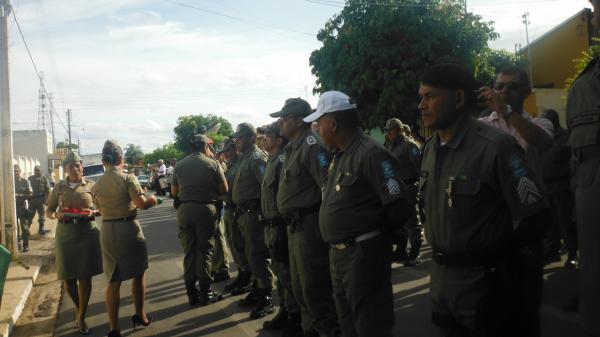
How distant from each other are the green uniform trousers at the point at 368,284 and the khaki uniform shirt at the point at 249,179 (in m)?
3.31

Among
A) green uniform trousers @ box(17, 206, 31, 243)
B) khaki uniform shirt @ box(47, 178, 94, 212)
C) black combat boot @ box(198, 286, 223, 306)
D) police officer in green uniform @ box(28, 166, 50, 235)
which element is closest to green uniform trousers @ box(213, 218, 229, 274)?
black combat boot @ box(198, 286, 223, 306)

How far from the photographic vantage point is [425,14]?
74.1ft

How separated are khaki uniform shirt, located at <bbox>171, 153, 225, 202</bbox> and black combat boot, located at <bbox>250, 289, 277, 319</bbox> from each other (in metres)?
1.41

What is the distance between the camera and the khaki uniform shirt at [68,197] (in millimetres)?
6301

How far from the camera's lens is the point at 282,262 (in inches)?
218

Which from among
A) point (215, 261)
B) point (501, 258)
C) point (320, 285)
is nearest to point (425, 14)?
point (215, 261)

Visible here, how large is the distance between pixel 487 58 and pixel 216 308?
20.4 m

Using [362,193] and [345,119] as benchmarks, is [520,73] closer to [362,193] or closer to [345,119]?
[345,119]

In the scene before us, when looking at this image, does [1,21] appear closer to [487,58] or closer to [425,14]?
[425,14]

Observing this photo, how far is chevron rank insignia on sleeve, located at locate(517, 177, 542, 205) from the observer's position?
8.18 feet

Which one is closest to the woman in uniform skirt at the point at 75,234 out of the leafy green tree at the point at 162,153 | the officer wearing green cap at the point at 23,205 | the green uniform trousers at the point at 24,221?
the officer wearing green cap at the point at 23,205

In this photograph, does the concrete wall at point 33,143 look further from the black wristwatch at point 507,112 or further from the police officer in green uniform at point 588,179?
the police officer in green uniform at point 588,179

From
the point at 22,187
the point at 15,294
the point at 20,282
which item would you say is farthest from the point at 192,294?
the point at 22,187

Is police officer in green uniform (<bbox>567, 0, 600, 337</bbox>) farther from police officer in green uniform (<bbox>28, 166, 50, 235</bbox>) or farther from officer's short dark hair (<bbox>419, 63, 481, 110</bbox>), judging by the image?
police officer in green uniform (<bbox>28, 166, 50, 235</bbox>)
